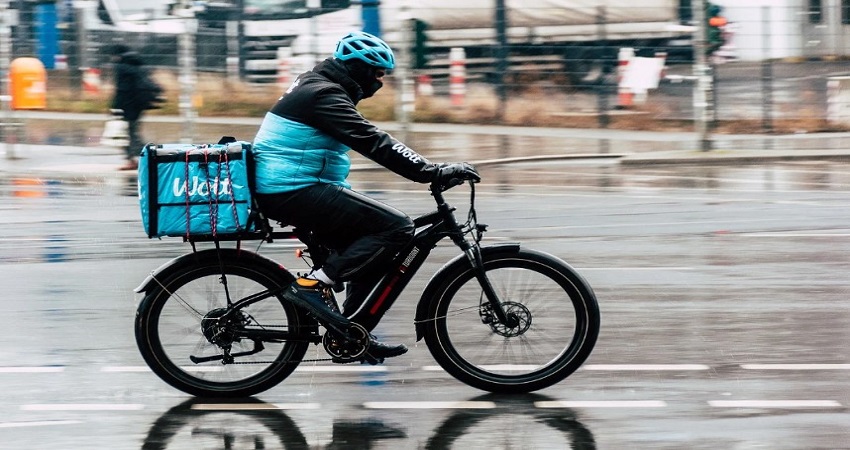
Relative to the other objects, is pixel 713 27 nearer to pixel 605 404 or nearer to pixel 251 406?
pixel 605 404

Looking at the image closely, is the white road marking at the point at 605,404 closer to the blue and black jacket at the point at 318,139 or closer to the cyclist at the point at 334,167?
the cyclist at the point at 334,167

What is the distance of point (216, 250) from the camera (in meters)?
6.80

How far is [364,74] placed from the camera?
666cm

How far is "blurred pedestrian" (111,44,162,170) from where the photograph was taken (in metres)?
19.6

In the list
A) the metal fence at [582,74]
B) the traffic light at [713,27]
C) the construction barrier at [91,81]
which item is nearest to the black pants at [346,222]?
the metal fence at [582,74]

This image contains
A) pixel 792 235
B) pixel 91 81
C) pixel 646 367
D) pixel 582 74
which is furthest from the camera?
pixel 91 81

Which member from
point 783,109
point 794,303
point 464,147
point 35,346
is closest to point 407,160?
point 35,346

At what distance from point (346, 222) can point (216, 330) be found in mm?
801

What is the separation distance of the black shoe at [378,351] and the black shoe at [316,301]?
0.16 m

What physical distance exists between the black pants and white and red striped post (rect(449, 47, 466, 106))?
62.6 ft

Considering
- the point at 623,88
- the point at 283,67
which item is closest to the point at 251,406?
the point at 623,88

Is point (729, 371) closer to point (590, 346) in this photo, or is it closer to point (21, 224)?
point (590, 346)

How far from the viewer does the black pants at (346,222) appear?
260 inches

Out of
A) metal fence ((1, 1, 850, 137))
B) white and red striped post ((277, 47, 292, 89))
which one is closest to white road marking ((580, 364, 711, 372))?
metal fence ((1, 1, 850, 137))
